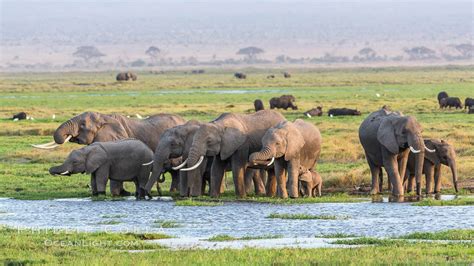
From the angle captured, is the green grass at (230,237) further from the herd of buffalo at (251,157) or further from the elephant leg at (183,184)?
the elephant leg at (183,184)

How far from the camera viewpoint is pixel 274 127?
2369cm

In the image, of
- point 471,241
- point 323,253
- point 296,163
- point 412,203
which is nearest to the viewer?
point 323,253

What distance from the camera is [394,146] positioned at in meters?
23.8

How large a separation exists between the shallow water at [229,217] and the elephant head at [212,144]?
121 centimetres

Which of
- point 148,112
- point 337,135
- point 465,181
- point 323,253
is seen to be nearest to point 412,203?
point 465,181

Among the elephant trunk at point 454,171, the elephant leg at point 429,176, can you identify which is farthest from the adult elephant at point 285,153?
the elephant trunk at point 454,171

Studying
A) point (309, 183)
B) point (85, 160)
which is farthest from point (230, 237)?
point (85, 160)

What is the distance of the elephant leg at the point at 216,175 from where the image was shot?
23.9 metres

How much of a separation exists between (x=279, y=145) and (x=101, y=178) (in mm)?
3934

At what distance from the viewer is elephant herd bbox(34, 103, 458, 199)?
23531 mm

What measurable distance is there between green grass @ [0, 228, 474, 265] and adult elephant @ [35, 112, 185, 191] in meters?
10.1

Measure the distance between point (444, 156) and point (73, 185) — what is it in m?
8.47

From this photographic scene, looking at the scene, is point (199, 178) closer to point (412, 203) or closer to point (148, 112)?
point (412, 203)

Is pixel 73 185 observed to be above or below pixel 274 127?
below
